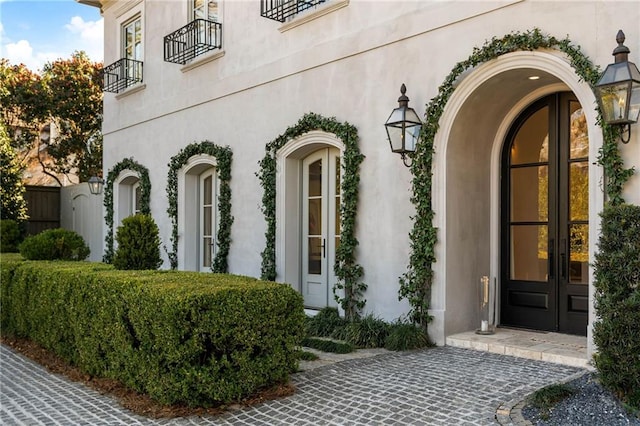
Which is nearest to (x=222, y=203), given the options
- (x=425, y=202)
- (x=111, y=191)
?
(x=425, y=202)

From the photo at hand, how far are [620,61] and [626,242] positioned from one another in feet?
5.27

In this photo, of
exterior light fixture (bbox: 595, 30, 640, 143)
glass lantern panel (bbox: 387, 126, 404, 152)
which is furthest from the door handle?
glass lantern panel (bbox: 387, 126, 404, 152)

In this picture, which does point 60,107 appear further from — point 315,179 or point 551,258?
point 551,258

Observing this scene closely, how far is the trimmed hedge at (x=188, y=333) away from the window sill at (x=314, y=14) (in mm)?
4191

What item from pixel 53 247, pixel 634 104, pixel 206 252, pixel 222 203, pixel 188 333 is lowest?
pixel 188 333

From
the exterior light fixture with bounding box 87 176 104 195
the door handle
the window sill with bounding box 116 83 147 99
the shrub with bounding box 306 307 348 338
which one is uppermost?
the window sill with bounding box 116 83 147 99

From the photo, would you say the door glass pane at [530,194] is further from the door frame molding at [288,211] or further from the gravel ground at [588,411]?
the door frame molding at [288,211]

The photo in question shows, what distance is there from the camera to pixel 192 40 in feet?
34.0

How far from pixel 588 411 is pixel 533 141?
351cm

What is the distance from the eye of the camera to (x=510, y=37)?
224 inches

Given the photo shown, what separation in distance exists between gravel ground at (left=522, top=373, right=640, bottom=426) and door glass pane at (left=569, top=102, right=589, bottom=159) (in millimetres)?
2730

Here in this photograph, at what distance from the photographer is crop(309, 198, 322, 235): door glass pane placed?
8375mm

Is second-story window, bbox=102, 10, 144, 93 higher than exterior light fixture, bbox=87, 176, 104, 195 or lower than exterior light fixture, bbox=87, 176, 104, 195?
higher

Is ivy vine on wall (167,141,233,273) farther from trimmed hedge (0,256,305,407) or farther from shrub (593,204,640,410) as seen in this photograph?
shrub (593,204,640,410)
